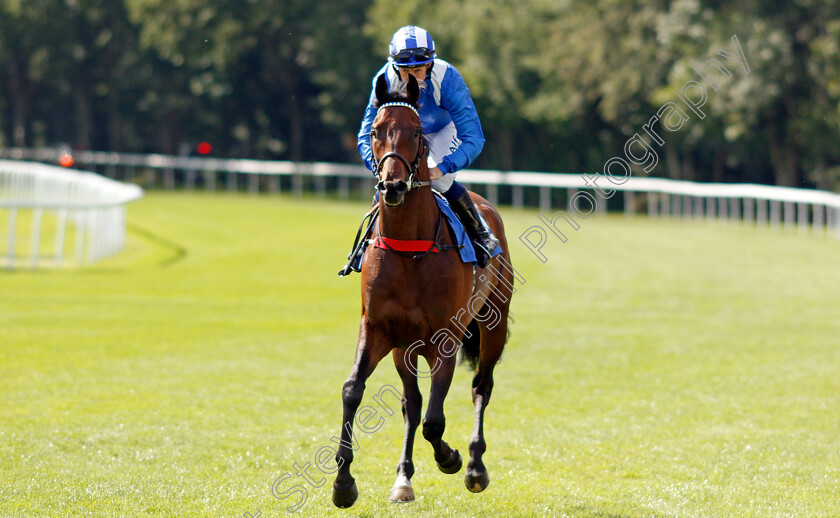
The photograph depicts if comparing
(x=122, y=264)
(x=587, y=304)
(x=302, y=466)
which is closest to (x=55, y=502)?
(x=302, y=466)

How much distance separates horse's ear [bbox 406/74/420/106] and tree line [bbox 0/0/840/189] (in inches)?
861

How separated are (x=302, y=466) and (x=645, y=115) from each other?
30920mm

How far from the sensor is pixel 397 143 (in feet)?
16.6

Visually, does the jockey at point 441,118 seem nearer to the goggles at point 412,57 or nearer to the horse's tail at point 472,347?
the goggles at point 412,57

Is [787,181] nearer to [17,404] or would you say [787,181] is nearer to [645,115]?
[645,115]

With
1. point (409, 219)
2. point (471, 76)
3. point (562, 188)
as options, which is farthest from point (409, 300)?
point (471, 76)

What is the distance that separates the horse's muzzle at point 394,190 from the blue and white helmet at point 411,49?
2.90 ft

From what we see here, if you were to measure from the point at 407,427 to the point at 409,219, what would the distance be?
1122 millimetres

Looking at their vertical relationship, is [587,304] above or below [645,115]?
below

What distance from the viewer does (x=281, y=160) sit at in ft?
160

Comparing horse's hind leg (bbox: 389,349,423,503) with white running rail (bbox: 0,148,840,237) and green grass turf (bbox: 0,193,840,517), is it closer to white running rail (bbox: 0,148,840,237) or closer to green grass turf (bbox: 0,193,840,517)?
green grass turf (bbox: 0,193,840,517)

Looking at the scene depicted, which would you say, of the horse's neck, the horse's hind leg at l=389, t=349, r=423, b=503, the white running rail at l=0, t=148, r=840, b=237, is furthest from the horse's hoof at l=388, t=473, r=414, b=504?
the white running rail at l=0, t=148, r=840, b=237

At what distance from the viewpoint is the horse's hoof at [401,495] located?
17.5ft

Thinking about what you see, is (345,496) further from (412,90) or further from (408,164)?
(412,90)
